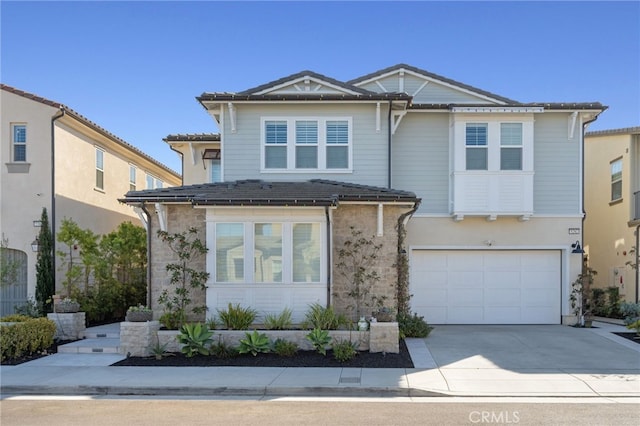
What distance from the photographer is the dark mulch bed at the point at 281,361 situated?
31.8ft

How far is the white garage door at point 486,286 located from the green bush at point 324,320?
4.62 meters

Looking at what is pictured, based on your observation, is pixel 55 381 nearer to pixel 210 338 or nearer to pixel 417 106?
pixel 210 338

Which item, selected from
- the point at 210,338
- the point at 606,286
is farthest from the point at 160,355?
the point at 606,286

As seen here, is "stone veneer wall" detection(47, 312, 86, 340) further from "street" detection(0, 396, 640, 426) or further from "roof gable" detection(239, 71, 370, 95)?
"roof gable" detection(239, 71, 370, 95)

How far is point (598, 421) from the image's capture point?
6.59 meters

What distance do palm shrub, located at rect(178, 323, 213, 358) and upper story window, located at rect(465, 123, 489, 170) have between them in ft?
28.7

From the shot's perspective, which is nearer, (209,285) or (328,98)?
(209,285)

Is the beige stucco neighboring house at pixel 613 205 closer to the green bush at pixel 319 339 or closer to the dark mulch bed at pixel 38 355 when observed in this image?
the green bush at pixel 319 339

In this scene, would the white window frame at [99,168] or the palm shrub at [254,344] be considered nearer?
the palm shrub at [254,344]

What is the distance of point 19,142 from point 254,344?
9.81m

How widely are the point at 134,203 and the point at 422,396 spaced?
306 inches

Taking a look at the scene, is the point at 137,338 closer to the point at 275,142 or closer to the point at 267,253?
the point at 267,253

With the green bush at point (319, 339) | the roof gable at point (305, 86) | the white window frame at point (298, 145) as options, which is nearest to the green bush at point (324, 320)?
the green bush at point (319, 339)

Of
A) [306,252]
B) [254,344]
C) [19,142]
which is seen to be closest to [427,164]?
[306,252]
